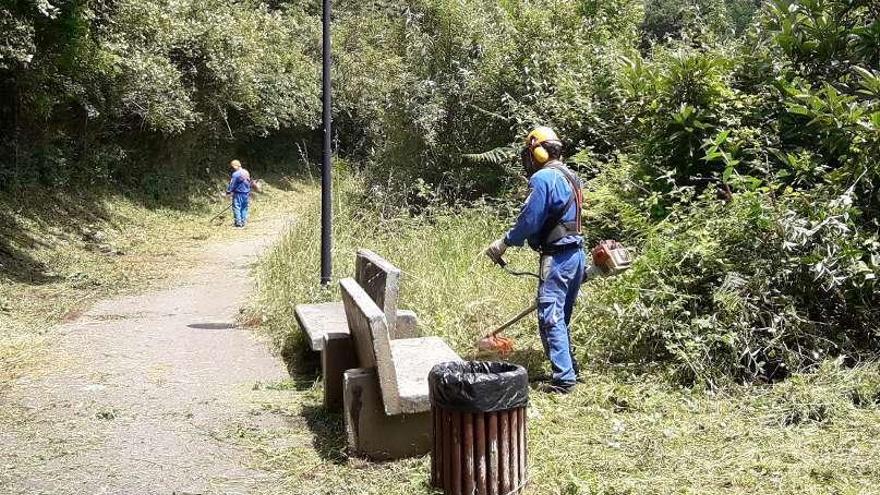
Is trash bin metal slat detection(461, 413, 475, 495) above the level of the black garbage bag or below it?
below

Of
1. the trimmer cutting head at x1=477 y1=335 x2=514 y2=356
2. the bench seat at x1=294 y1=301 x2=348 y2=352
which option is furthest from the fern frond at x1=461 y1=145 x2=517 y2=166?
the trimmer cutting head at x1=477 y1=335 x2=514 y2=356

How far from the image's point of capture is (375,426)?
15.1 feet

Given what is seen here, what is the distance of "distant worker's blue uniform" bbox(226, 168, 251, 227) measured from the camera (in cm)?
1745

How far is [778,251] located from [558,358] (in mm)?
1855

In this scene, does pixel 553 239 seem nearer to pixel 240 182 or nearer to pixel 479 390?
pixel 479 390

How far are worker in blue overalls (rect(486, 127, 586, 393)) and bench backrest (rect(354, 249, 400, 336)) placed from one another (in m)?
0.70

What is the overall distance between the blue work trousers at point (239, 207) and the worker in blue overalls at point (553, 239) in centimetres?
1334

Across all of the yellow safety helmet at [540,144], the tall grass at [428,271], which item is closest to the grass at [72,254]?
the tall grass at [428,271]

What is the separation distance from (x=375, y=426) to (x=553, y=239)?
1.87 meters

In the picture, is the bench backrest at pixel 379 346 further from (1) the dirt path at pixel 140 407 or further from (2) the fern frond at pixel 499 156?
(2) the fern frond at pixel 499 156

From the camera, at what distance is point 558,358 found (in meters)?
5.61

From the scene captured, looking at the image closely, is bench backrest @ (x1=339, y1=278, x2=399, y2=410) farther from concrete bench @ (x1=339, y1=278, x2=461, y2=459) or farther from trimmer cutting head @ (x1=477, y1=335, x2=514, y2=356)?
trimmer cutting head @ (x1=477, y1=335, x2=514, y2=356)

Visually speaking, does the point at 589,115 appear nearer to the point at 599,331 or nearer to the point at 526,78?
the point at 526,78

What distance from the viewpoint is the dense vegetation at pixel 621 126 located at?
5910 mm
